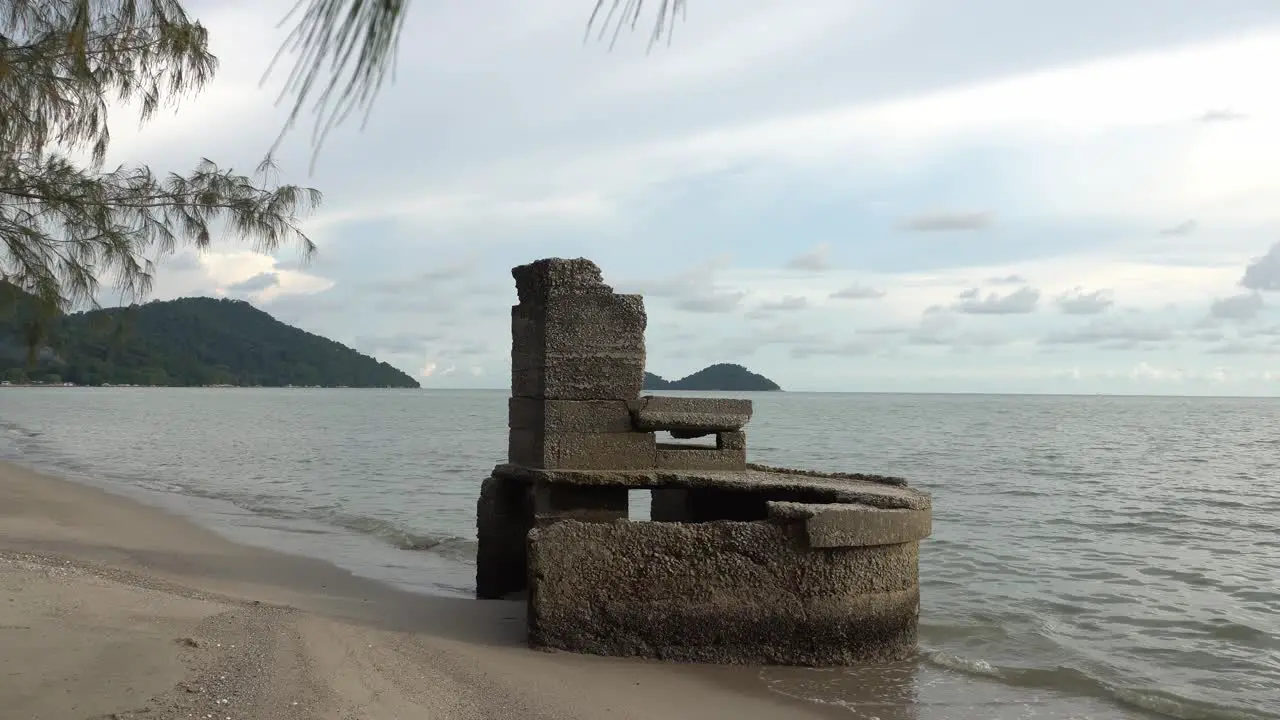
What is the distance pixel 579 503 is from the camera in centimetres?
797

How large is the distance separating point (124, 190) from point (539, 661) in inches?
220

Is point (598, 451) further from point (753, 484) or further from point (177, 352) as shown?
point (177, 352)

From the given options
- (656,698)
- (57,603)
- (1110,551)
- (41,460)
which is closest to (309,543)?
(57,603)

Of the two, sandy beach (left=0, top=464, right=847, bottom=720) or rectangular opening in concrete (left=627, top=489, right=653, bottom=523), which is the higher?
sandy beach (left=0, top=464, right=847, bottom=720)

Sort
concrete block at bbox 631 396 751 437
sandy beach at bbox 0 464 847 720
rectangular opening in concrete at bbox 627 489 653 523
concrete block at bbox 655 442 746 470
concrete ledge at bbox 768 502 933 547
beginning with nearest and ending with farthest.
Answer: sandy beach at bbox 0 464 847 720 → concrete ledge at bbox 768 502 933 547 → concrete block at bbox 631 396 751 437 → concrete block at bbox 655 442 746 470 → rectangular opening in concrete at bbox 627 489 653 523

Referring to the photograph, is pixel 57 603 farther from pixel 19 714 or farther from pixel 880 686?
pixel 880 686

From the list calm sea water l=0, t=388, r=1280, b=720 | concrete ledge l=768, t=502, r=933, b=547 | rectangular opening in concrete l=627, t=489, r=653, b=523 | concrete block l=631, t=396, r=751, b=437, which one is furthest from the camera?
rectangular opening in concrete l=627, t=489, r=653, b=523

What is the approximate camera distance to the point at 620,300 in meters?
7.97

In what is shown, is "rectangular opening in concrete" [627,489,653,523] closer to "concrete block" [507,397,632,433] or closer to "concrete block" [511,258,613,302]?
"concrete block" [507,397,632,433]

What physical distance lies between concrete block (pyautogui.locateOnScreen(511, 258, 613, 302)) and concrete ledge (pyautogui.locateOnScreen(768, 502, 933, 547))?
2.24 metres

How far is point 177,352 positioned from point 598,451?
70430 mm

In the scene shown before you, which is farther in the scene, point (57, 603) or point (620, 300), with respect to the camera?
point (620, 300)

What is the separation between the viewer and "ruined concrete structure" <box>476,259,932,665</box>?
6.94 meters

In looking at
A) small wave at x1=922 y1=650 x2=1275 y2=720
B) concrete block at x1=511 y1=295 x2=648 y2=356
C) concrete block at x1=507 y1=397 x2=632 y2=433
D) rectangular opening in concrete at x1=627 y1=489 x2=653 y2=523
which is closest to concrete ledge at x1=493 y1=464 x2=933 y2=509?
concrete block at x1=507 y1=397 x2=632 y2=433
